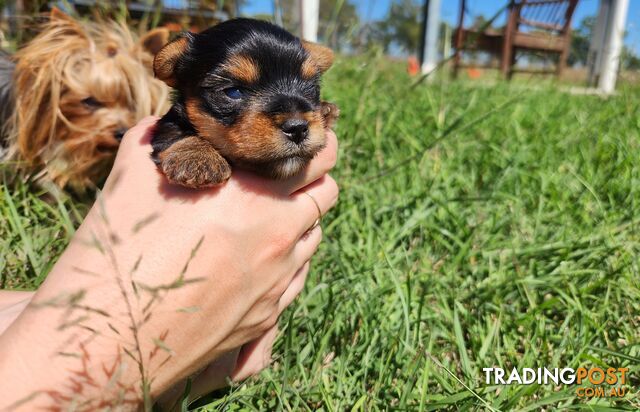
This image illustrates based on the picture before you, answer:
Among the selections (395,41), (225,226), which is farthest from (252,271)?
(395,41)

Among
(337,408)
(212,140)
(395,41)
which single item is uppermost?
(395,41)

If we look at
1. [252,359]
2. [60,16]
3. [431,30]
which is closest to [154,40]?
[60,16]

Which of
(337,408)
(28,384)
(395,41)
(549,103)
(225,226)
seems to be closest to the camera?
(28,384)

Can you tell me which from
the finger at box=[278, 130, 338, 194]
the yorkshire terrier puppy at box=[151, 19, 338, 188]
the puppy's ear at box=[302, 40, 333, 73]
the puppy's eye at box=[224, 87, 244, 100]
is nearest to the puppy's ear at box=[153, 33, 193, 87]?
the yorkshire terrier puppy at box=[151, 19, 338, 188]

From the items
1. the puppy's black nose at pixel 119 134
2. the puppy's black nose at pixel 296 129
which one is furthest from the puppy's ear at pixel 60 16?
the puppy's black nose at pixel 296 129

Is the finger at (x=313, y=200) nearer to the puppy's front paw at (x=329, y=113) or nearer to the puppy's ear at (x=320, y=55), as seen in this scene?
the puppy's front paw at (x=329, y=113)

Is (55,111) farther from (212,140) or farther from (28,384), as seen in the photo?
(28,384)

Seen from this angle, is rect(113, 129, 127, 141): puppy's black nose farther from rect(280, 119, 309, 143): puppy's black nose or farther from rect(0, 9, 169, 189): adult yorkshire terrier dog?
rect(280, 119, 309, 143): puppy's black nose

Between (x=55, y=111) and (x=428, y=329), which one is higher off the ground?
(x=55, y=111)
